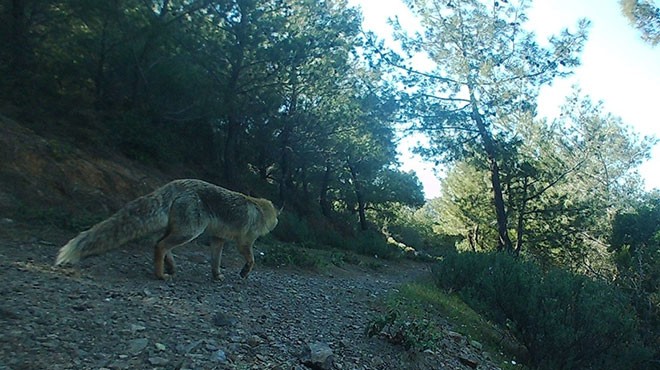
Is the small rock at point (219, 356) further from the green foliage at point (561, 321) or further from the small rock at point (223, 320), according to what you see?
the green foliage at point (561, 321)

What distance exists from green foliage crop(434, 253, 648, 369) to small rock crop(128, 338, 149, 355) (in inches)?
237

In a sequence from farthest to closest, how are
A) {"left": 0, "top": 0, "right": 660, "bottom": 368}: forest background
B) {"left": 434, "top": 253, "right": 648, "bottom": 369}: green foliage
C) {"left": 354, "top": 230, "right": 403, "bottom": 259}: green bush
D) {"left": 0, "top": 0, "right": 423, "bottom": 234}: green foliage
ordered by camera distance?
{"left": 354, "top": 230, "right": 403, "bottom": 259}: green bush
{"left": 0, "top": 0, "right": 423, "bottom": 234}: green foliage
{"left": 0, "top": 0, "right": 660, "bottom": 368}: forest background
{"left": 434, "top": 253, "right": 648, "bottom": 369}: green foliage

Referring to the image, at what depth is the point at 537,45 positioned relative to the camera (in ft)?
56.7

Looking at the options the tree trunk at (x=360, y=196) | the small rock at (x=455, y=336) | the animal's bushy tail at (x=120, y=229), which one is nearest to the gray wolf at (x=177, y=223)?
the animal's bushy tail at (x=120, y=229)

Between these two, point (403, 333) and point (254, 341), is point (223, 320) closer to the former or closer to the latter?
point (254, 341)

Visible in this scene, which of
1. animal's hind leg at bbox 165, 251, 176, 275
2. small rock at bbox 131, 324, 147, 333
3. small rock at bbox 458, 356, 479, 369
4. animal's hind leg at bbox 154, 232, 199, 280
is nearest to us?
small rock at bbox 131, 324, 147, 333

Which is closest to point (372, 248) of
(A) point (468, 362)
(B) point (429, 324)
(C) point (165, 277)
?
(B) point (429, 324)

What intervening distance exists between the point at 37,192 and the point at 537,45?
54.8 feet

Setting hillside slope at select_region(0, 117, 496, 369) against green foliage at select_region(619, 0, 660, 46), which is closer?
hillside slope at select_region(0, 117, 496, 369)

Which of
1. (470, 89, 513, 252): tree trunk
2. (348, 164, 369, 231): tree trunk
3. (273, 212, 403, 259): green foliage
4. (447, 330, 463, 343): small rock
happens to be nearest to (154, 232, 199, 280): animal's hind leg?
(447, 330, 463, 343): small rock

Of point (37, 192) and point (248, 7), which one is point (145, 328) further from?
point (248, 7)

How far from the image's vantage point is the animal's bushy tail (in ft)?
16.6

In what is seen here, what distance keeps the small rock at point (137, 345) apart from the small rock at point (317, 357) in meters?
1.36

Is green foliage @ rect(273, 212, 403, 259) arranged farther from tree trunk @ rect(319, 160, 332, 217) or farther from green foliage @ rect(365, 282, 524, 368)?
green foliage @ rect(365, 282, 524, 368)
